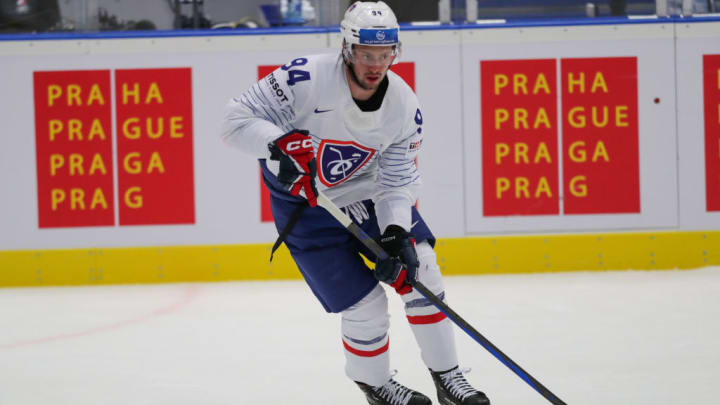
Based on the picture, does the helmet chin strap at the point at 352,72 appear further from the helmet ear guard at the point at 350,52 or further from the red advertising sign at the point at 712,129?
the red advertising sign at the point at 712,129

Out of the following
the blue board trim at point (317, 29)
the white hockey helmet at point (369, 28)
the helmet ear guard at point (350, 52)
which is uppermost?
the blue board trim at point (317, 29)

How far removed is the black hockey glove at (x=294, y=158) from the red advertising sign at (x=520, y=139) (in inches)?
116

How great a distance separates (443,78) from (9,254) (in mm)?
2775

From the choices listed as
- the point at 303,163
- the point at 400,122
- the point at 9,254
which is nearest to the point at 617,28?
the point at 400,122

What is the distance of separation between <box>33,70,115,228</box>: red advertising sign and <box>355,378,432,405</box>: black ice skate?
9.75 feet

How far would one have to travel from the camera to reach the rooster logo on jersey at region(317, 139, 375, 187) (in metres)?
2.34

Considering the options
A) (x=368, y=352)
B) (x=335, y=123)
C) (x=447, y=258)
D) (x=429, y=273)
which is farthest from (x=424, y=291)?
(x=447, y=258)

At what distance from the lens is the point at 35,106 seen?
16.4ft

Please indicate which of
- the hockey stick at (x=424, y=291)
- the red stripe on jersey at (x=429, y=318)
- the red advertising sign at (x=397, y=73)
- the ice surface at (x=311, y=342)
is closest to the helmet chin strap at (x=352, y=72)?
the hockey stick at (x=424, y=291)

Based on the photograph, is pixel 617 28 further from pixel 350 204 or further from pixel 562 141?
pixel 350 204

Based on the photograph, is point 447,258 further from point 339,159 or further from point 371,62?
point 371,62

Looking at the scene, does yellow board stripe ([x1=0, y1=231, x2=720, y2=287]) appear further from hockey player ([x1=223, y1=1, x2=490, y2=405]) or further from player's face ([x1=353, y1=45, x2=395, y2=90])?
player's face ([x1=353, y1=45, x2=395, y2=90])

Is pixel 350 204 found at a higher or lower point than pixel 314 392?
higher

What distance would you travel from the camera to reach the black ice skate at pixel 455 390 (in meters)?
2.25
